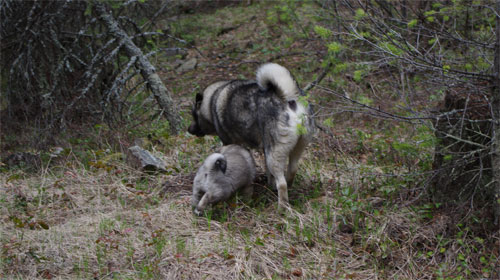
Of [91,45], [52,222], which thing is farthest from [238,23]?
[52,222]

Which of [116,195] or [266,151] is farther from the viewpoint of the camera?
[116,195]

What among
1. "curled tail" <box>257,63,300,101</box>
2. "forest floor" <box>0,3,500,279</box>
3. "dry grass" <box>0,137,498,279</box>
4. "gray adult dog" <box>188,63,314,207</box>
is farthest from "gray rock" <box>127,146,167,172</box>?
"curled tail" <box>257,63,300,101</box>

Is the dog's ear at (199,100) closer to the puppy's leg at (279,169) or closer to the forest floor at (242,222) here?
the forest floor at (242,222)

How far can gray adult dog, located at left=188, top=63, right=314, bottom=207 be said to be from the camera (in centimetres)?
473

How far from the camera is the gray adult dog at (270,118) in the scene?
4.73 meters

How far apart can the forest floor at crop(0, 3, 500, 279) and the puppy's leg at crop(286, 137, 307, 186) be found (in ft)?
0.54

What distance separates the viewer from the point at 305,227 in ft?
14.4

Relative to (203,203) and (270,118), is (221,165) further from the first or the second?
(270,118)

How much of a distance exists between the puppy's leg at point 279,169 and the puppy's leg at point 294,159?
0.24 metres

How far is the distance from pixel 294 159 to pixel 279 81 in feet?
2.92

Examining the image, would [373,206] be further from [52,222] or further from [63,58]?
[63,58]

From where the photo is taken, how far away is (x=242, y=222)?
4703mm

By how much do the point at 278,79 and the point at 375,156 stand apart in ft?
6.21

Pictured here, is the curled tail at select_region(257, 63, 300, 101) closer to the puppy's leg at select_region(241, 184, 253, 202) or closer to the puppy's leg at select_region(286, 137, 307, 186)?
the puppy's leg at select_region(286, 137, 307, 186)
